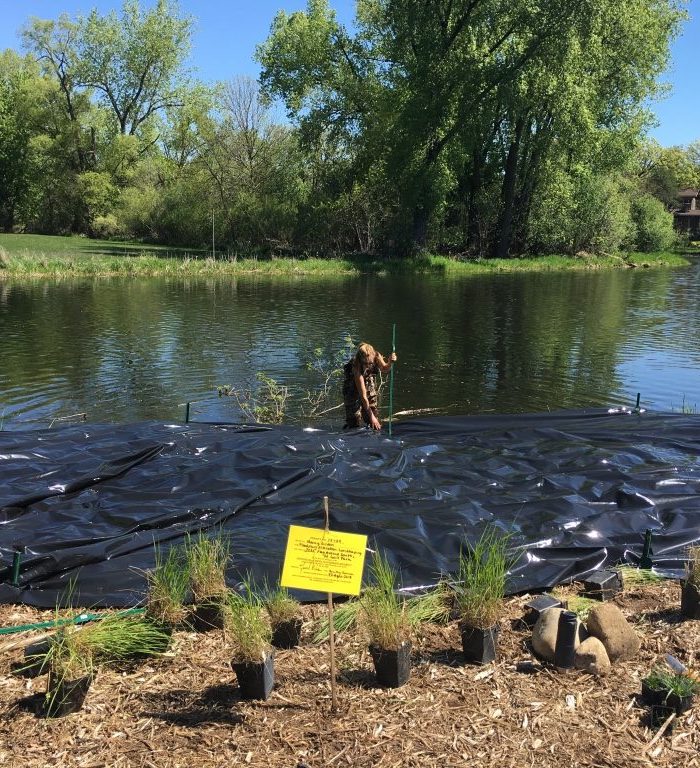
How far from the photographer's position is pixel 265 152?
4638 centimetres

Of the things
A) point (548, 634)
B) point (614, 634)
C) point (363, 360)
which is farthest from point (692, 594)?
point (363, 360)

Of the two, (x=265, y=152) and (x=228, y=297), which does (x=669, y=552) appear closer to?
(x=228, y=297)

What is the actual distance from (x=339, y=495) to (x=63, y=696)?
10.8 ft

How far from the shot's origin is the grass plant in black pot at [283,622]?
3.90 metres

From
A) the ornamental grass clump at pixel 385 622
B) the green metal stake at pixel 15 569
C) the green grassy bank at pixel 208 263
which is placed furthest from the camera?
the green grassy bank at pixel 208 263

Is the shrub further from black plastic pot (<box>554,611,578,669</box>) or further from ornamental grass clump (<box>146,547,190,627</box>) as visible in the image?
ornamental grass clump (<box>146,547,190,627</box>)

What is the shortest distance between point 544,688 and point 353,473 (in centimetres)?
358

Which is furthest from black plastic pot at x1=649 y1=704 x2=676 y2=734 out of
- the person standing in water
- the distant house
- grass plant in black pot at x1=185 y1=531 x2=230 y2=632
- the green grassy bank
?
the distant house

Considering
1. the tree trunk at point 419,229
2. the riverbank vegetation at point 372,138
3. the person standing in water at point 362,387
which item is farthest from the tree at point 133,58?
the person standing in water at point 362,387

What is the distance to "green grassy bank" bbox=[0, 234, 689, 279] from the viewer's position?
103 feet

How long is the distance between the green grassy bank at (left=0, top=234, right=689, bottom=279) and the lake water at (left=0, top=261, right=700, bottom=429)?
2.75 metres

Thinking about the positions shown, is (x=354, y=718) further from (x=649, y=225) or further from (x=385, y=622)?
(x=649, y=225)

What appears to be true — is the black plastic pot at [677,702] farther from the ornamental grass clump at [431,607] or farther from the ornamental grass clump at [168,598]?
the ornamental grass clump at [168,598]

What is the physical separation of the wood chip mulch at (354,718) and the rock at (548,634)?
0.22 feet
